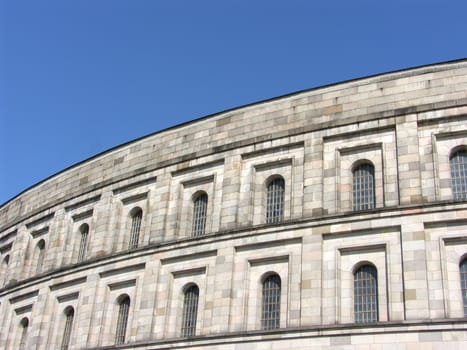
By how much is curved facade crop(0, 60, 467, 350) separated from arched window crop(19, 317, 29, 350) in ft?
1.28

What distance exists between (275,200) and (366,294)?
5.22 m

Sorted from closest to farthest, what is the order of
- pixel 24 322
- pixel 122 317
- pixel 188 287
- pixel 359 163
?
pixel 359 163, pixel 188 287, pixel 122 317, pixel 24 322

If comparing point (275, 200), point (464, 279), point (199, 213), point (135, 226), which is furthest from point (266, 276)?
point (135, 226)

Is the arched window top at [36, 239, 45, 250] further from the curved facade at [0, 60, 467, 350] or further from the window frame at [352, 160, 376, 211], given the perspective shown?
the window frame at [352, 160, 376, 211]

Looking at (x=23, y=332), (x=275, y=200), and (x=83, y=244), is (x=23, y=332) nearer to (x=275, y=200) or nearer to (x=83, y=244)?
(x=83, y=244)

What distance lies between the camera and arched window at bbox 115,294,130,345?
28111mm

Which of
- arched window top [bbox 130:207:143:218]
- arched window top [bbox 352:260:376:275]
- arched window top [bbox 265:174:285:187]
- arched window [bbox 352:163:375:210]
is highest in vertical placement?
arched window top [bbox 130:207:143:218]

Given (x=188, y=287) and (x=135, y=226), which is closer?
(x=188, y=287)

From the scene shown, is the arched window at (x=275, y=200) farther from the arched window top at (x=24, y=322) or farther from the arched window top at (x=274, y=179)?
the arched window top at (x=24, y=322)

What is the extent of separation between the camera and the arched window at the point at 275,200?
26.2 metres

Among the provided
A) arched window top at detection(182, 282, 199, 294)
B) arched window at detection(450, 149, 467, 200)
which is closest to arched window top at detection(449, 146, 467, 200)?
arched window at detection(450, 149, 467, 200)

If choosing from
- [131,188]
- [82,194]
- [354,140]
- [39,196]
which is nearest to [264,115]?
[354,140]

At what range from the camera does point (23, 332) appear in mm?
33094

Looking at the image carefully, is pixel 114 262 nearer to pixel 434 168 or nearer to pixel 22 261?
pixel 22 261
